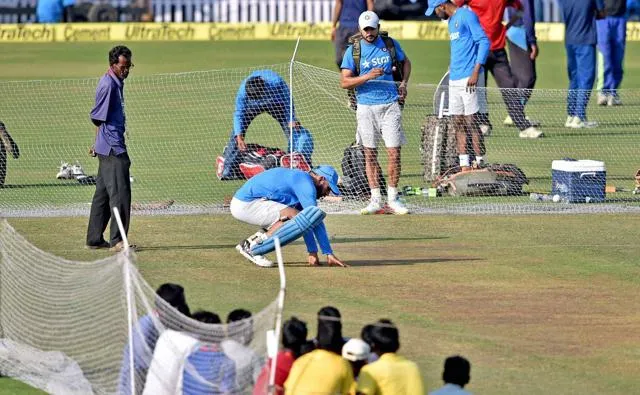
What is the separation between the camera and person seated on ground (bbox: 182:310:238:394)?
8.83 m

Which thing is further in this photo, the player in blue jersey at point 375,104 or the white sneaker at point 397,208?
the white sneaker at point 397,208

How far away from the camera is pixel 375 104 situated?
17.8 meters

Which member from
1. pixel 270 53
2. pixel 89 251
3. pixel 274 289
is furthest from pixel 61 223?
pixel 270 53

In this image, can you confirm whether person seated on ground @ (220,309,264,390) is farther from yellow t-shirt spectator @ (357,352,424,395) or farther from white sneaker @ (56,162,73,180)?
white sneaker @ (56,162,73,180)

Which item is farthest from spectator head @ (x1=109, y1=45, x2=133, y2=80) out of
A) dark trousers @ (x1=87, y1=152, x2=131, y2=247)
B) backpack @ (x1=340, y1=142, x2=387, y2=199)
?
backpack @ (x1=340, y1=142, x2=387, y2=199)

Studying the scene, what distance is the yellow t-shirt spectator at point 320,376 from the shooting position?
872 cm

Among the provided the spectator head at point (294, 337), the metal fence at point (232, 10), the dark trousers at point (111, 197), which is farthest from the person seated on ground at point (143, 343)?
the metal fence at point (232, 10)

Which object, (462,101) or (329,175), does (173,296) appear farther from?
(462,101)

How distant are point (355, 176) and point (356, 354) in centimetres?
980

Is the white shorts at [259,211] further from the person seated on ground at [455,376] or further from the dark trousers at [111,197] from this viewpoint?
the person seated on ground at [455,376]

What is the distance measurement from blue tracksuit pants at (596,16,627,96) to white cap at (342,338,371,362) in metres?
19.8

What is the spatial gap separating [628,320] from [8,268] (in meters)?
4.91

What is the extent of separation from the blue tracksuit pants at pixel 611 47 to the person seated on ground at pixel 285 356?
1958 cm

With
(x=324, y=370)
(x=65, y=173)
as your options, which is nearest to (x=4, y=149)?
(x=65, y=173)
